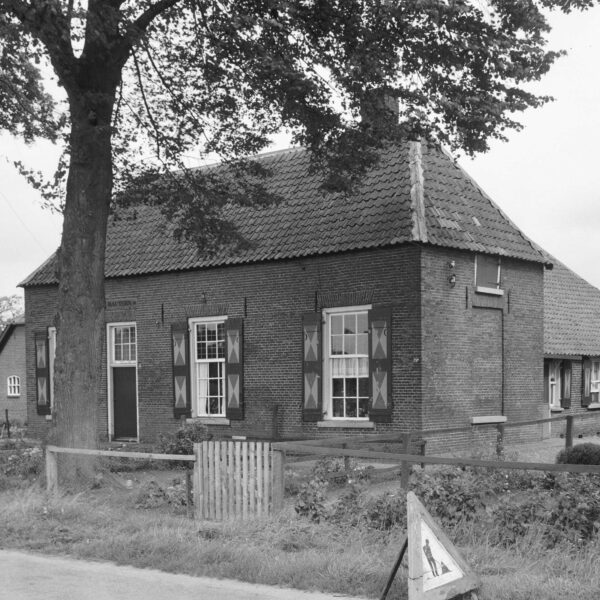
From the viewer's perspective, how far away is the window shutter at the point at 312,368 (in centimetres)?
1892

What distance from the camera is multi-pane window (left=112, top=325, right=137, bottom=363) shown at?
2327 centimetres

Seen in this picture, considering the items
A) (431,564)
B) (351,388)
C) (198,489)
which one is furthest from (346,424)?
(431,564)

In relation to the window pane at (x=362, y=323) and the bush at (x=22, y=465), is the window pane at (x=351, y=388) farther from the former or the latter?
the bush at (x=22, y=465)

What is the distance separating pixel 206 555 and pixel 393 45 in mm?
8240

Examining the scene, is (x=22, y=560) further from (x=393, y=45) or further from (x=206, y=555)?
(x=393, y=45)

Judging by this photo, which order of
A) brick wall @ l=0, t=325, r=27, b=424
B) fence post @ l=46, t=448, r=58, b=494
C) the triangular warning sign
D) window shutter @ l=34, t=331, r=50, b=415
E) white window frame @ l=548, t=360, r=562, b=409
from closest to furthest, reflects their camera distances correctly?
the triangular warning sign, fence post @ l=46, t=448, r=58, b=494, window shutter @ l=34, t=331, r=50, b=415, white window frame @ l=548, t=360, r=562, b=409, brick wall @ l=0, t=325, r=27, b=424

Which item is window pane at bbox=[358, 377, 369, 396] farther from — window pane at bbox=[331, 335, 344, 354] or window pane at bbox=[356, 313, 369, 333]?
window pane at bbox=[356, 313, 369, 333]

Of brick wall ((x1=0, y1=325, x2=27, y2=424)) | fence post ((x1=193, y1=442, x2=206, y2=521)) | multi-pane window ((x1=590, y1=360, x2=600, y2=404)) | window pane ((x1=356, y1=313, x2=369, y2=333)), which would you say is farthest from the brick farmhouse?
brick wall ((x1=0, y1=325, x2=27, y2=424))

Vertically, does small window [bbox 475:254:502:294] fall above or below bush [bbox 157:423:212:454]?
above

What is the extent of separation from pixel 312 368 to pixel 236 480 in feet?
29.4

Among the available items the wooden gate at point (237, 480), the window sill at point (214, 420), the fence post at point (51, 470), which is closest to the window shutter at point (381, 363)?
the window sill at point (214, 420)

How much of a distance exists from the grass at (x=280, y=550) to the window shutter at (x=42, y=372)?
→ 14.6 m

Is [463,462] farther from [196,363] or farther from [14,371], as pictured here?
[14,371]

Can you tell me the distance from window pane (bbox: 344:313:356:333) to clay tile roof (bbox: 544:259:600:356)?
7878 millimetres
